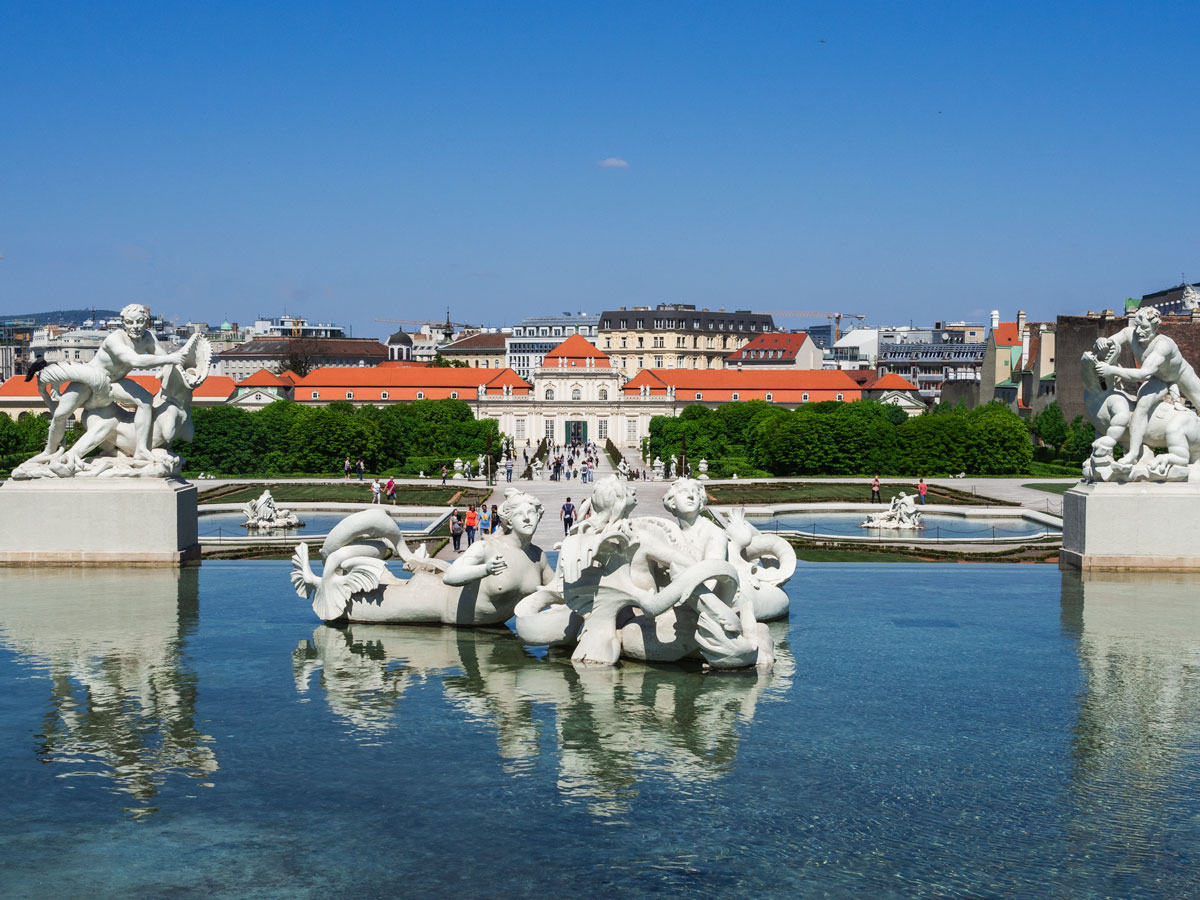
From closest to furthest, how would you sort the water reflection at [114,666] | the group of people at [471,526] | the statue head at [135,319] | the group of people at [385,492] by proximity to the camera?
1. the water reflection at [114,666]
2. the statue head at [135,319]
3. the group of people at [471,526]
4. the group of people at [385,492]

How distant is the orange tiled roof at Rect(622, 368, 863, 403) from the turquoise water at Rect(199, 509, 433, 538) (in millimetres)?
71601

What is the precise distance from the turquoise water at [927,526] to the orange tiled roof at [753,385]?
6804 cm

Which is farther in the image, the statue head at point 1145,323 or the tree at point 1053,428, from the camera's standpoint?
the tree at point 1053,428

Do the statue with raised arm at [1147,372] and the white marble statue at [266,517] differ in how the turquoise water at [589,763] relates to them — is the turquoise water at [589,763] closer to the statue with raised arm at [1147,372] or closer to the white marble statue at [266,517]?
the statue with raised arm at [1147,372]

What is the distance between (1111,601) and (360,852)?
1116cm

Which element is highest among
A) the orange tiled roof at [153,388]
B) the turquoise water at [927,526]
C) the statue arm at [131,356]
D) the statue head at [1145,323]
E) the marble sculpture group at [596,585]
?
the orange tiled roof at [153,388]

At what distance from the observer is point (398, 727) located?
9680mm

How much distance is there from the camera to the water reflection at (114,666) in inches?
344

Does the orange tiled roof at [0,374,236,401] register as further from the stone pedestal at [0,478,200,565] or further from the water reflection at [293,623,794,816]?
the water reflection at [293,623,794,816]

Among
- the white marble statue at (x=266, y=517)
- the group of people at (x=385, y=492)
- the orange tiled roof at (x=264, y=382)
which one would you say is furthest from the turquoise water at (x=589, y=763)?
the orange tiled roof at (x=264, y=382)

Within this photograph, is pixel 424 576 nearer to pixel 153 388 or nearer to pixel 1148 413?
pixel 1148 413

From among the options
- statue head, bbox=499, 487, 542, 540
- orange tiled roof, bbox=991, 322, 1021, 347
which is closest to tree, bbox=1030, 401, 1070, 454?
orange tiled roof, bbox=991, 322, 1021, 347

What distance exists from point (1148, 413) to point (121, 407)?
14625mm

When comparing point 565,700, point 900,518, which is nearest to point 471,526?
point 900,518
